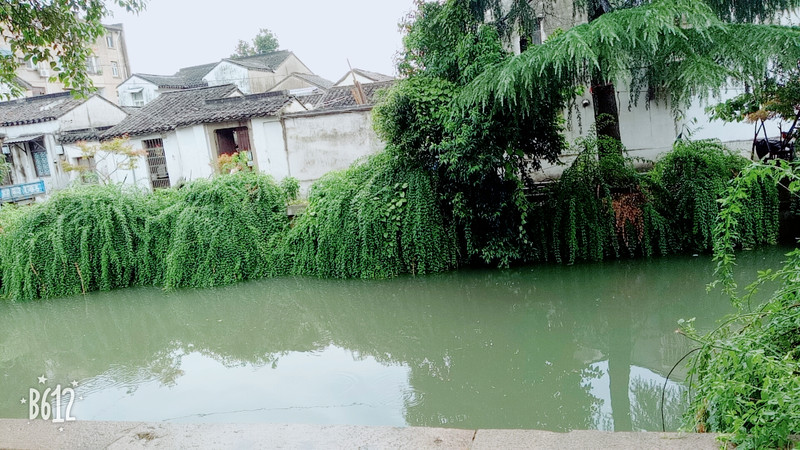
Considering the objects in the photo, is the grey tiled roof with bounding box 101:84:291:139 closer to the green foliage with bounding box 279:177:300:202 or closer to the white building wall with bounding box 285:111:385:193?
the white building wall with bounding box 285:111:385:193

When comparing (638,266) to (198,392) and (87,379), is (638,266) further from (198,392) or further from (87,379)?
(87,379)

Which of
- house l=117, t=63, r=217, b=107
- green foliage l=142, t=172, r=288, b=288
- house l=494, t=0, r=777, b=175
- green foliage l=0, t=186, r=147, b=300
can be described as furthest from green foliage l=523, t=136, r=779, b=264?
house l=117, t=63, r=217, b=107

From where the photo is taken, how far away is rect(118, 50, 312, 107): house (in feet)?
95.6

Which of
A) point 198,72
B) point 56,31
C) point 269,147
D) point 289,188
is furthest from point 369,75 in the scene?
point 56,31

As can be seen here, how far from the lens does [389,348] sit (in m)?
5.81

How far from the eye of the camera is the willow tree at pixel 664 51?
652 cm

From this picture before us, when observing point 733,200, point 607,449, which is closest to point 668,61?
point 733,200

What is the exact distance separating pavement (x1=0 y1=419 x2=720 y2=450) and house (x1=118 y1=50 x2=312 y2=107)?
2752 cm

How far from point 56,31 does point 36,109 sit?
66.7 ft

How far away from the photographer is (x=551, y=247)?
839 centimetres

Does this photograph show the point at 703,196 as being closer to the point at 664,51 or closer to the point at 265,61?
the point at 664,51

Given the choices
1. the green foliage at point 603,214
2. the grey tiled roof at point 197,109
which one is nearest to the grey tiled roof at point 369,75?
the grey tiled roof at point 197,109

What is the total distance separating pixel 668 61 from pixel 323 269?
18.7 ft

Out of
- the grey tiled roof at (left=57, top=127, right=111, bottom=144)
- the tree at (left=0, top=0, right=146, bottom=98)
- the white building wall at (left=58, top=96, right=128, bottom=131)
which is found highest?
the white building wall at (left=58, top=96, right=128, bottom=131)
